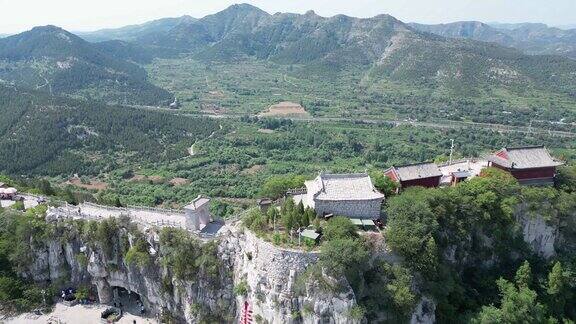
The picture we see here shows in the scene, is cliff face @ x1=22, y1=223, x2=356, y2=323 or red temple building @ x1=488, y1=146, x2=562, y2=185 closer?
cliff face @ x1=22, y1=223, x2=356, y2=323

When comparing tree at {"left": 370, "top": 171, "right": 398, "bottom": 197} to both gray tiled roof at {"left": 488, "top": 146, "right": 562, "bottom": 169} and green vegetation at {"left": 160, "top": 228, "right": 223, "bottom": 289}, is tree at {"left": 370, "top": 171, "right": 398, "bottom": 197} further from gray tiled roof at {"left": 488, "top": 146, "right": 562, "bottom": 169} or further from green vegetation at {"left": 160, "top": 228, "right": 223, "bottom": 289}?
green vegetation at {"left": 160, "top": 228, "right": 223, "bottom": 289}

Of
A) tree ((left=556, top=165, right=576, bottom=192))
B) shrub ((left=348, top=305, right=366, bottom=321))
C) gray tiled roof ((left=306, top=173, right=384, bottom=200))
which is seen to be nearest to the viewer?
shrub ((left=348, top=305, right=366, bottom=321))

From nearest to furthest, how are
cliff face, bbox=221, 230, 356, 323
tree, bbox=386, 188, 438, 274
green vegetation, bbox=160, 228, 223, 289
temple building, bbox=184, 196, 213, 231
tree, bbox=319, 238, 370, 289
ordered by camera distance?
tree, bbox=319, 238, 370, 289 → cliff face, bbox=221, 230, 356, 323 → tree, bbox=386, 188, 438, 274 → green vegetation, bbox=160, 228, 223, 289 → temple building, bbox=184, 196, 213, 231

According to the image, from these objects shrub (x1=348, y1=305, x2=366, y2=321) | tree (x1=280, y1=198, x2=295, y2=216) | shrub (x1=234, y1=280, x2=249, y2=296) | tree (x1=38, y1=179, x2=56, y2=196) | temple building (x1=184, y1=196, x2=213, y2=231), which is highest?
tree (x1=280, y1=198, x2=295, y2=216)

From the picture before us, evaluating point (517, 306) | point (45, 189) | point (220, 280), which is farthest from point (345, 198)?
point (45, 189)

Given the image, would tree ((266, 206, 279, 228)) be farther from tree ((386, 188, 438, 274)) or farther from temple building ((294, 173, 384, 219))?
tree ((386, 188, 438, 274))

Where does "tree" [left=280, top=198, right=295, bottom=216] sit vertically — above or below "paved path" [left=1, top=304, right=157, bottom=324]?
above

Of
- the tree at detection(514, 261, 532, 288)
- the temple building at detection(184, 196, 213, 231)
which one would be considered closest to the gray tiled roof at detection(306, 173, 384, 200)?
the temple building at detection(184, 196, 213, 231)
